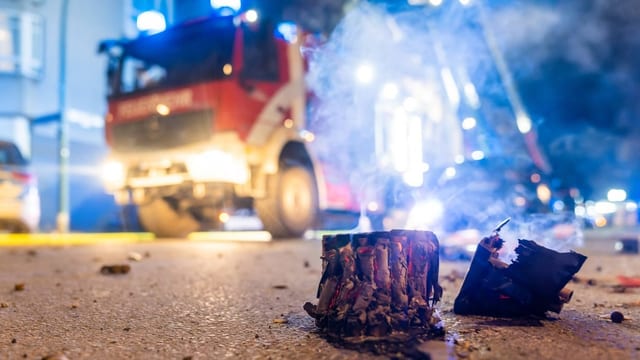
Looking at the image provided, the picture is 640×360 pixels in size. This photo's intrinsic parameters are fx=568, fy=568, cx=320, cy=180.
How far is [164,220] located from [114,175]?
122 centimetres

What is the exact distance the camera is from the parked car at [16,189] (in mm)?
9484

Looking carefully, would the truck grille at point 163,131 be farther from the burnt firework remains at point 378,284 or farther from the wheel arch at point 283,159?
the burnt firework remains at point 378,284

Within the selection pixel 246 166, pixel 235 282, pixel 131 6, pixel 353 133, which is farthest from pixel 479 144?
pixel 131 6

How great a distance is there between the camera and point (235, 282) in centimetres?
385

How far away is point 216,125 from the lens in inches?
292

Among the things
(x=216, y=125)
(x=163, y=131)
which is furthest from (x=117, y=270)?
(x=163, y=131)

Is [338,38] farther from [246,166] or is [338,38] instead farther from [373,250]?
[373,250]

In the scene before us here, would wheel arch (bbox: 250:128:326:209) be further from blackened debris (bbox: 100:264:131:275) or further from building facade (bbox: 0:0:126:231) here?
building facade (bbox: 0:0:126:231)

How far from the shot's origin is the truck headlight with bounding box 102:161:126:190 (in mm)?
8312

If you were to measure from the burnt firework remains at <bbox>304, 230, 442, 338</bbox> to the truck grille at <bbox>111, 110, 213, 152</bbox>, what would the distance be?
18.3ft

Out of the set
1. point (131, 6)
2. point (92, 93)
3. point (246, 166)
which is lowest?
point (246, 166)

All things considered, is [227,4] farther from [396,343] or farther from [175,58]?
[396,343]

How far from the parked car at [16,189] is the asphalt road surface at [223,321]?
18.3 ft

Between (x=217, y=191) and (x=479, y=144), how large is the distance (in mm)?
4441
